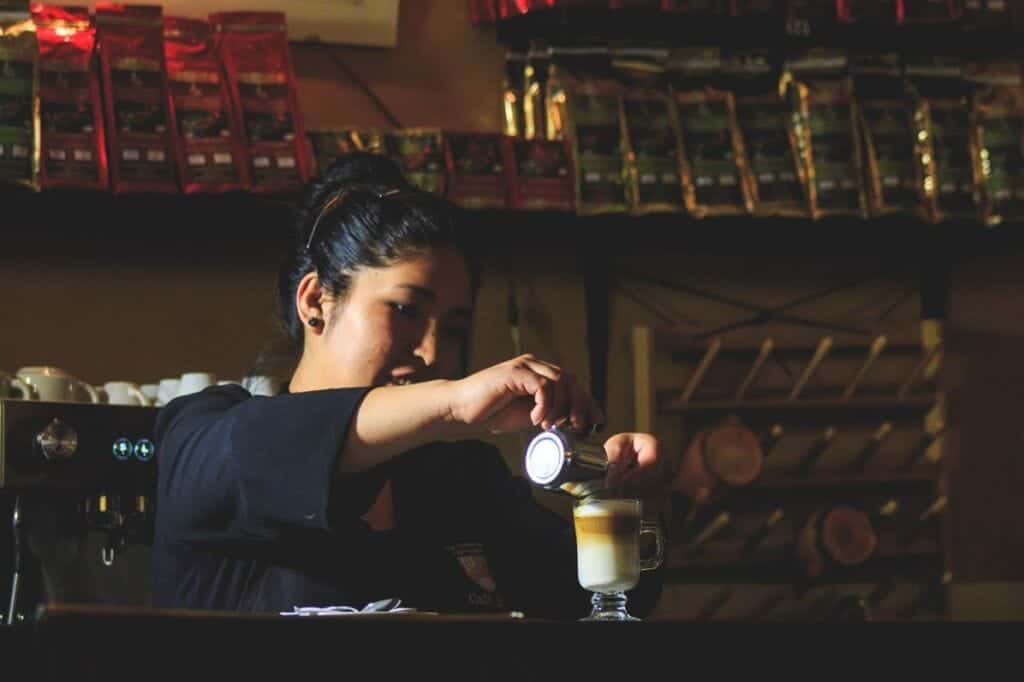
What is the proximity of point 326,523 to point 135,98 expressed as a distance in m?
1.98

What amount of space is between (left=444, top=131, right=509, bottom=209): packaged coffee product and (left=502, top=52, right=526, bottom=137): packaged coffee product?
0.22m

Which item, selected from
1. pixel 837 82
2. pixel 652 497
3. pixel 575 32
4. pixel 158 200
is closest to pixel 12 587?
pixel 158 200

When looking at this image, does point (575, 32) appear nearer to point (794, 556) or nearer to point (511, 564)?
point (794, 556)

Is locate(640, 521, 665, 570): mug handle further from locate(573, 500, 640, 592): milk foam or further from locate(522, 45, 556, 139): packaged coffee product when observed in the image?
locate(522, 45, 556, 139): packaged coffee product

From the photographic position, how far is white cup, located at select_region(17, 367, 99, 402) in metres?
2.38

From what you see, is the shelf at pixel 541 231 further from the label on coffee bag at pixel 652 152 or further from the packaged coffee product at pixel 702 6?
the packaged coffee product at pixel 702 6

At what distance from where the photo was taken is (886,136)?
3.67m

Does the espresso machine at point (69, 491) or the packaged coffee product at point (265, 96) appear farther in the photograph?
the packaged coffee product at point (265, 96)

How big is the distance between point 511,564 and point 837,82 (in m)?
2.18

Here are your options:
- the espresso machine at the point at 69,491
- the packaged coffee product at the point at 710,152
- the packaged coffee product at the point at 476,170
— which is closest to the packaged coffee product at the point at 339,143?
the packaged coffee product at the point at 476,170

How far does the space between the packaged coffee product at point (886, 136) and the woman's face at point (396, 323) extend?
6.85ft

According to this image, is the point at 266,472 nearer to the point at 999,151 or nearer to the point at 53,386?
the point at 53,386

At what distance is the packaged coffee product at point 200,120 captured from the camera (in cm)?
311

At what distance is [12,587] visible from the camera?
2.01 metres
